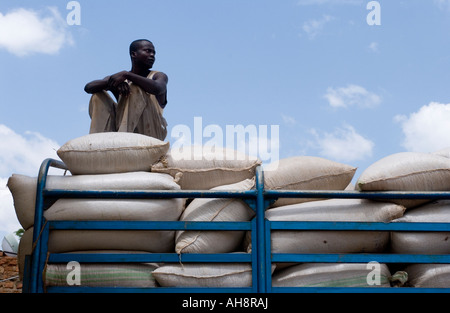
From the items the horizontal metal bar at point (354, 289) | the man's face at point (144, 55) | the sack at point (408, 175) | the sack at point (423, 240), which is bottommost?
the horizontal metal bar at point (354, 289)

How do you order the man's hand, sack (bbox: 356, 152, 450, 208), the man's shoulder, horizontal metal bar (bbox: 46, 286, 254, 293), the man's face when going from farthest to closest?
1. the man's face
2. the man's shoulder
3. the man's hand
4. sack (bbox: 356, 152, 450, 208)
5. horizontal metal bar (bbox: 46, 286, 254, 293)

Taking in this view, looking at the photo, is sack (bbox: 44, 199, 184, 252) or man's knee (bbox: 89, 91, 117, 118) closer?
sack (bbox: 44, 199, 184, 252)

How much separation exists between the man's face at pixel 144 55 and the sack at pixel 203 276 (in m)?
2.07

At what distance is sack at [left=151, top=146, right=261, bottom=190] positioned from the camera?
273 cm

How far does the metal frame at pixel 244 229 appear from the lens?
237 centimetres

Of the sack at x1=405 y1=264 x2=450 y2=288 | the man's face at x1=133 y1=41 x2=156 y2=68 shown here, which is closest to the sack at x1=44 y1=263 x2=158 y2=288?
the sack at x1=405 y1=264 x2=450 y2=288

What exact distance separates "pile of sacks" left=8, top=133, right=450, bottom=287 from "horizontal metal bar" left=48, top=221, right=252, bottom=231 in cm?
5

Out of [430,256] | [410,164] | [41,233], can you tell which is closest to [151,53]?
[41,233]

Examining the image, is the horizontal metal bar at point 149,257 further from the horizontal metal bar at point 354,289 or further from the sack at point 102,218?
the horizontal metal bar at point 354,289

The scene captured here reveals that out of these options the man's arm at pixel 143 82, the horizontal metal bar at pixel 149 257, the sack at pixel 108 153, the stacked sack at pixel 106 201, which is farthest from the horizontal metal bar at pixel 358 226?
the man's arm at pixel 143 82

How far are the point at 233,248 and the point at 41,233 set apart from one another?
97cm

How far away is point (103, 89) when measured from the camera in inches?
134

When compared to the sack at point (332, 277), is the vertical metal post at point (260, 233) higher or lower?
higher

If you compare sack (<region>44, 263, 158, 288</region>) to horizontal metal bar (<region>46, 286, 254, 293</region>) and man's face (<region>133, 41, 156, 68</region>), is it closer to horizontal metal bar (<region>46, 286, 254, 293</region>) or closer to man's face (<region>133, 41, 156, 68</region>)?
horizontal metal bar (<region>46, 286, 254, 293</region>)
